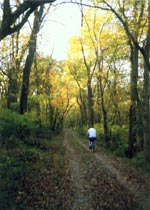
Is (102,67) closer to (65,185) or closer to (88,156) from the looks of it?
(88,156)

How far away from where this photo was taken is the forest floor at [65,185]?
10.3 meters

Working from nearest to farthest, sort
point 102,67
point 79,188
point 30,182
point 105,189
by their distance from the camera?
point 30,182 → point 105,189 → point 79,188 → point 102,67

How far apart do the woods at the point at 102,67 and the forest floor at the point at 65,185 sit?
4.47 meters

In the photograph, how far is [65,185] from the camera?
12.9 meters

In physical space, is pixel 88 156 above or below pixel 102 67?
below

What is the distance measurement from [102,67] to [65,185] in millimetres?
23689

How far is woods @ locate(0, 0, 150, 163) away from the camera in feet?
57.5

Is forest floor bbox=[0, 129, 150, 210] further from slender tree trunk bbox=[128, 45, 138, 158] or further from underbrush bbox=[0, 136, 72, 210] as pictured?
slender tree trunk bbox=[128, 45, 138, 158]

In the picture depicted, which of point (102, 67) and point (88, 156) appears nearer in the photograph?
point (88, 156)

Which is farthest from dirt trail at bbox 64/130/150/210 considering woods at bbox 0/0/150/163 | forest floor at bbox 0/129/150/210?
woods at bbox 0/0/150/163

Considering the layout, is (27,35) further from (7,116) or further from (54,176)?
(54,176)

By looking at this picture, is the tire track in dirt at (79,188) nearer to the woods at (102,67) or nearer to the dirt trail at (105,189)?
the dirt trail at (105,189)

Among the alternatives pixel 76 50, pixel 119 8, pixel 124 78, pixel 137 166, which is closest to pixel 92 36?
pixel 124 78

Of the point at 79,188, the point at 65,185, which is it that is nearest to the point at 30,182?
the point at 65,185
